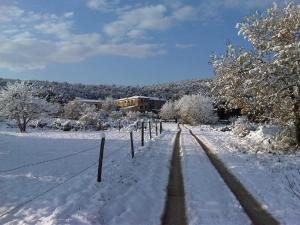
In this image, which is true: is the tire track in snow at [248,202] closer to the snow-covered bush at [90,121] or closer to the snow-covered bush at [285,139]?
the snow-covered bush at [285,139]

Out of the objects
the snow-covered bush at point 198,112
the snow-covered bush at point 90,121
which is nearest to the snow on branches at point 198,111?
the snow-covered bush at point 198,112

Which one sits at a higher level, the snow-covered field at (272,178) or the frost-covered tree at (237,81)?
the frost-covered tree at (237,81)

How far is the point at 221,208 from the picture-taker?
34.7ft

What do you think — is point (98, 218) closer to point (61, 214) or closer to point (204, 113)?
point (61, 214)

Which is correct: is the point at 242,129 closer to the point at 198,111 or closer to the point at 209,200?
the point at 209,200

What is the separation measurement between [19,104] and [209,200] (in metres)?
56.3

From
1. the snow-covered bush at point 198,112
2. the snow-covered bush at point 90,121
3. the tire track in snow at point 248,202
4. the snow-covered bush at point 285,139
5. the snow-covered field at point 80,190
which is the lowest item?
the tire track in snow at point 248,202

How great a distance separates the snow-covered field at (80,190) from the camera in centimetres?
948

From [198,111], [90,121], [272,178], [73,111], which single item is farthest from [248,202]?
[198,111]

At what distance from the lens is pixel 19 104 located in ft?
208

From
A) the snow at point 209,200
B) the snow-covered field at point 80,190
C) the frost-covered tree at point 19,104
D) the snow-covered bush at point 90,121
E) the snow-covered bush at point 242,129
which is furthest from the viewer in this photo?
the snow-covered bush at point 90,121

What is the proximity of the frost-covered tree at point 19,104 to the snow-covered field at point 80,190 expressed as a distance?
4373 centimetres

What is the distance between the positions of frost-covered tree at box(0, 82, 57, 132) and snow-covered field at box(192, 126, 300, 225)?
45.4 m

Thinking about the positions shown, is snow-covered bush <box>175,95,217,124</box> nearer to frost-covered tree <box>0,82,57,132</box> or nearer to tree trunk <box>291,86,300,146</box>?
frost-covered tree <box>0,82,57,132</box>
